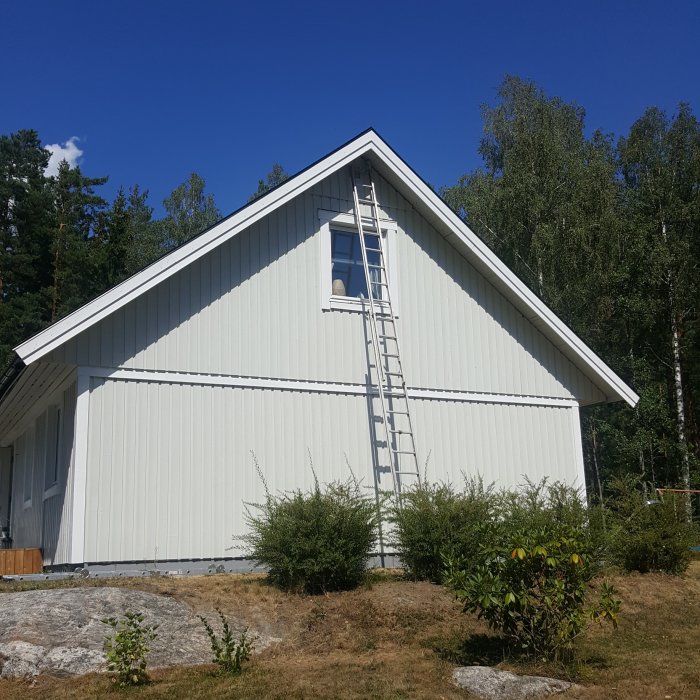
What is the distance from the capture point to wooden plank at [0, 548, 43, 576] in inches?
554

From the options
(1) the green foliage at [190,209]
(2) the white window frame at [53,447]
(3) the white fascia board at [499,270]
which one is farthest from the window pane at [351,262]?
(1) the green foliage at [190,209]

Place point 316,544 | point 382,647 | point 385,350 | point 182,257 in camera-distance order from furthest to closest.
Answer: point 385,350, point 182,257, point 316,544, point 382,647

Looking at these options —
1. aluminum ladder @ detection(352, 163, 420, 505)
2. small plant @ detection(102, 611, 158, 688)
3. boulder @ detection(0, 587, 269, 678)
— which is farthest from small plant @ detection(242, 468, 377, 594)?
aluminum ladder @ detection(352, 163, 420, 505)

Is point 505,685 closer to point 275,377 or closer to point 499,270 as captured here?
point 275,377

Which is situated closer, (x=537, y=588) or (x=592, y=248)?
(x=537, y=588)

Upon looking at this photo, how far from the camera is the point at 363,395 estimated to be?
569 inches

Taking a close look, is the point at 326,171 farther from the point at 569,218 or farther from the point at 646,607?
the point at 569,218

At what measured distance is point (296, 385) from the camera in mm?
13898

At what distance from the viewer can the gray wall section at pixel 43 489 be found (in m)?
12.8

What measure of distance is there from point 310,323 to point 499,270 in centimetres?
373

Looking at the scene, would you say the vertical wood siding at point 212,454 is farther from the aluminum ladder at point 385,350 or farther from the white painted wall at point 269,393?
the aluminum ladder at point 385,350

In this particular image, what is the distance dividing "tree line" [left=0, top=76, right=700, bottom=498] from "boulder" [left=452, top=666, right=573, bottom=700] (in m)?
22.8

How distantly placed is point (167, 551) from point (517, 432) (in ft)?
22.8

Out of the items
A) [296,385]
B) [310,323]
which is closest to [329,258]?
[310,323]
